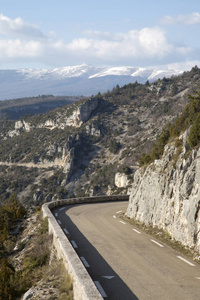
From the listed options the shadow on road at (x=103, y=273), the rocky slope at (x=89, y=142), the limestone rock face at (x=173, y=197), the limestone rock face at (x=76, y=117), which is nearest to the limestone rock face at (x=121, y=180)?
the rocky slope at (x=89, y=142)

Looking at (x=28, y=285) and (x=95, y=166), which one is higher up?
(x=28, y=285)

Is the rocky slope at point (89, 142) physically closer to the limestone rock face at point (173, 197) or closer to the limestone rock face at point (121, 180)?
the limestone rock face at point (121, 180)

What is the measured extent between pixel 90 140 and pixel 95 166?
1530 cm

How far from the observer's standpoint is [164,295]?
322 inches

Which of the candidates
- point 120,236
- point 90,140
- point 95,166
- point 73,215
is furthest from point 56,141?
point 120,236

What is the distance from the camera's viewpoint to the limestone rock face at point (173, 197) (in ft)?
41.5

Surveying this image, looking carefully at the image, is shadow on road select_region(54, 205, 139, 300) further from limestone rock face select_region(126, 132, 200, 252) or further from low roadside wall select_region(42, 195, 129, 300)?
limestone rock face select_region(126, 132, 200, 252)

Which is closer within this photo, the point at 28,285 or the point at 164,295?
the point at 164,295

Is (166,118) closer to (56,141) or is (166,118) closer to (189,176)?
(56,141)

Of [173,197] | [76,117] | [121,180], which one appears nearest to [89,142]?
[76,117]

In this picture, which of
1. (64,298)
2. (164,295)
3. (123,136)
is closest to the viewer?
(164,295)

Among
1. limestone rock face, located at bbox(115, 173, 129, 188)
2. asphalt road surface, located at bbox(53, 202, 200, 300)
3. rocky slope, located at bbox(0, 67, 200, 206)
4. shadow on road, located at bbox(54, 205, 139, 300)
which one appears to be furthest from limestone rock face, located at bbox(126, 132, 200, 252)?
limestone rock face, located at bbox(115, 173, 129, 188)

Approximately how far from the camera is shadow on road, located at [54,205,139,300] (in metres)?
8.40

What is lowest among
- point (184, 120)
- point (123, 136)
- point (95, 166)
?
point (95, 166)
